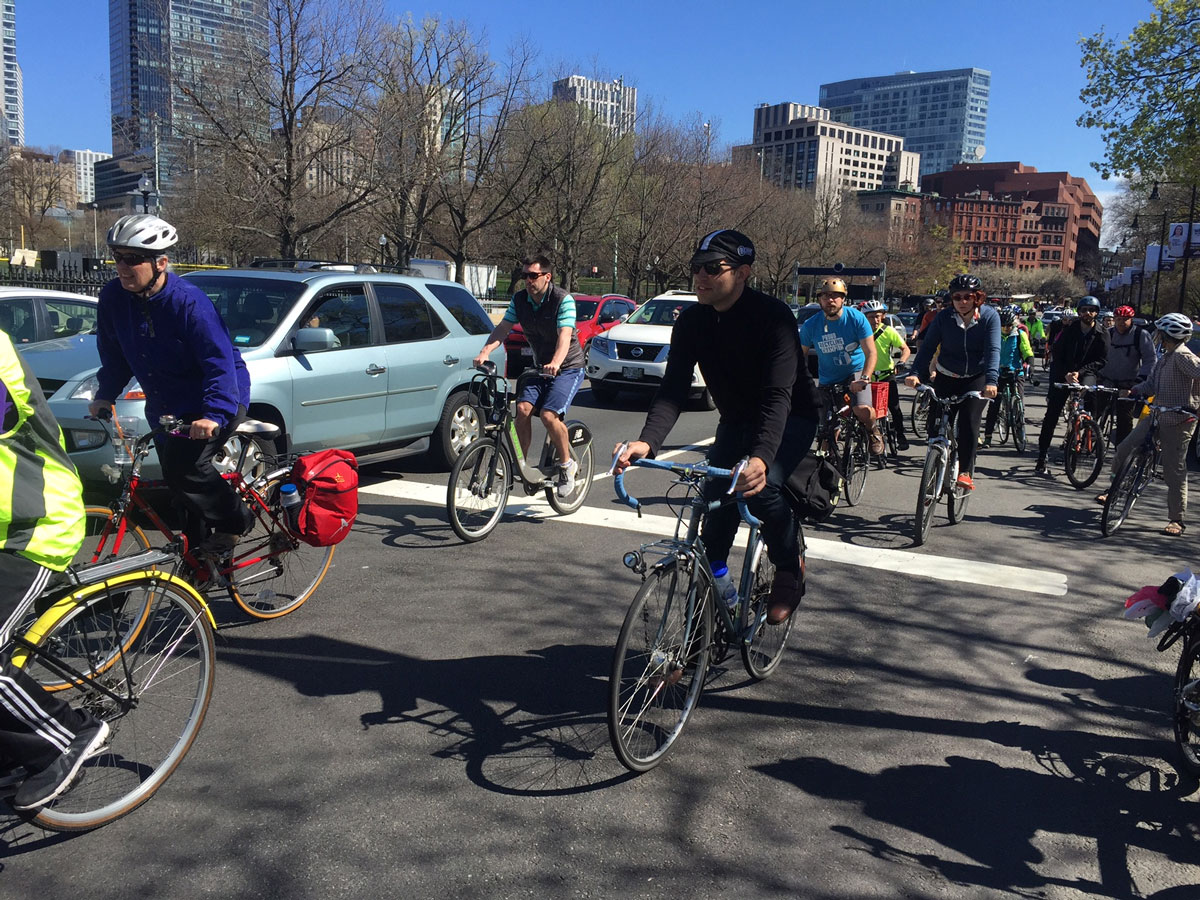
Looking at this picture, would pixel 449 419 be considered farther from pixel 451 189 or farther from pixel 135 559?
pixel 451 189

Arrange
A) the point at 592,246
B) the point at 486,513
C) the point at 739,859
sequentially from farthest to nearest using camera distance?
the point at 592,246
the point at 486,513
the point at 739,859

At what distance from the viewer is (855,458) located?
895 centimetres

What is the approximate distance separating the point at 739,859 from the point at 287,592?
3156mm

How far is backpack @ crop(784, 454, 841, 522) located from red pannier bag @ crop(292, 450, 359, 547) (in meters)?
2.24

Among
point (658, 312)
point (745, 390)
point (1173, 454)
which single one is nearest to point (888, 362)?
point (1173, 454)

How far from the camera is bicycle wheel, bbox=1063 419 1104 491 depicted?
1026 centimetres

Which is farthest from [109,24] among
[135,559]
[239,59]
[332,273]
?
[135,559]

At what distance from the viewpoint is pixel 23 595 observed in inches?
108

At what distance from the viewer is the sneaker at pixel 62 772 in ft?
9.14

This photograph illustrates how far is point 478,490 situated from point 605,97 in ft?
120

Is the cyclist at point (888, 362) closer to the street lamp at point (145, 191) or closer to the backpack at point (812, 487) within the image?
the backpack at point (812, 487)

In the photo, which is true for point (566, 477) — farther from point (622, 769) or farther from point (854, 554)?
point (622, 769)

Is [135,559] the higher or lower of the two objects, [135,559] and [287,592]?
the higher

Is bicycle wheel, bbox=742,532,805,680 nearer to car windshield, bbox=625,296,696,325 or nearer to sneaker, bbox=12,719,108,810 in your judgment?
sneaker, bbox=12,719,108,810
